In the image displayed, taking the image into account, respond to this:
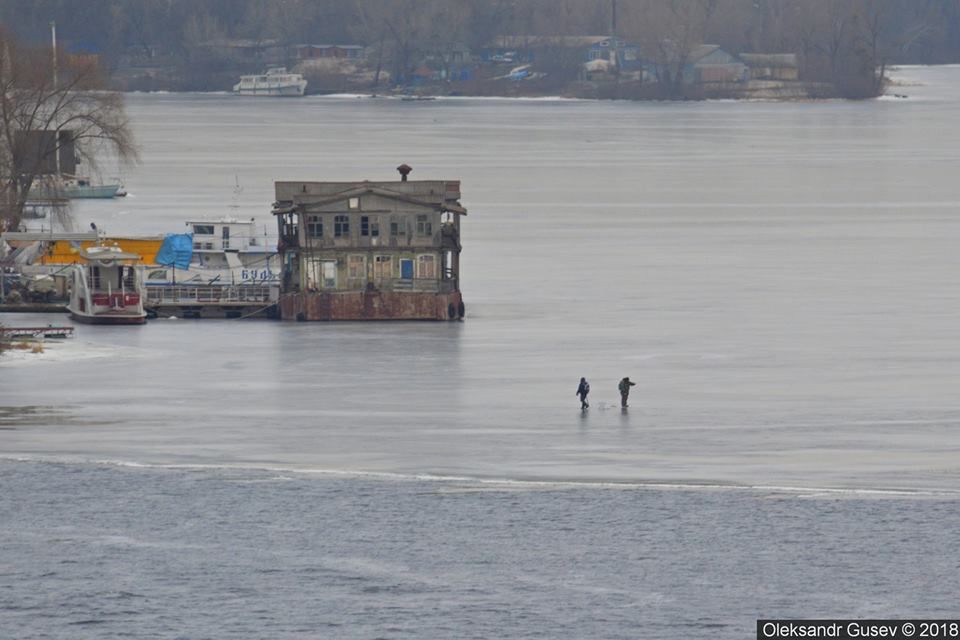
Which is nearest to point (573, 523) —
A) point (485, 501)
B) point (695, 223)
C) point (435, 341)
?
point (485, 501)

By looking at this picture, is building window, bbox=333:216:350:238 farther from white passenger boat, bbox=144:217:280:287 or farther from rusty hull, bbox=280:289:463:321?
white passenger boat, bbox=144:217:280:287

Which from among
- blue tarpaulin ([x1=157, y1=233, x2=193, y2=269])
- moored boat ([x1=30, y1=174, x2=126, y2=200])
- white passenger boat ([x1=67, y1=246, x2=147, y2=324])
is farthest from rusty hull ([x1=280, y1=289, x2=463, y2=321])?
moored boat ([x1=30, y1=174, x2=126, y2=200])

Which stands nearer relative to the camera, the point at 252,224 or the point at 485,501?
the point at 485,501

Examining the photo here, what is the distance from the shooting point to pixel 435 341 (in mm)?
70625

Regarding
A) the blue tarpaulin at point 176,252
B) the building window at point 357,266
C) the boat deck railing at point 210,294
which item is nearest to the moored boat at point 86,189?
the blue tarpaulin at point 176,252

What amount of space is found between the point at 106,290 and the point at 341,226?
27.3 feet

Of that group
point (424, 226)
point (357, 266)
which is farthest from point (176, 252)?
point (424, 226)

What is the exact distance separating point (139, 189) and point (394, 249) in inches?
2490

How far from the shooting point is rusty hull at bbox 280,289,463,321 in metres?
75.7

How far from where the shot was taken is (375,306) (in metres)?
76.0

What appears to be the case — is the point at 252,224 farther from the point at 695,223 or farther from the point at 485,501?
the point at 485,501

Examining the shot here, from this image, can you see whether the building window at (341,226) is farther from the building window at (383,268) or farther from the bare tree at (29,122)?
the bare tree at (29,122)

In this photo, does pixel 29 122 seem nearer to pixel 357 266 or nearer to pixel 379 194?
pixel 379 194

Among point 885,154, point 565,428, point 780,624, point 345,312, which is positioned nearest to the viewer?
point 780,624
